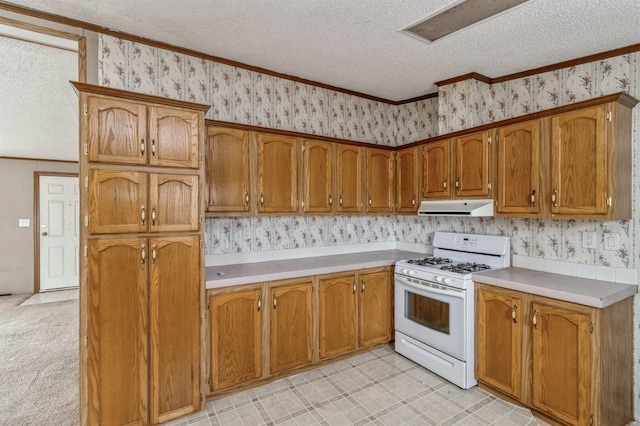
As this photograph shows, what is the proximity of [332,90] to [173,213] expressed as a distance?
2324mm

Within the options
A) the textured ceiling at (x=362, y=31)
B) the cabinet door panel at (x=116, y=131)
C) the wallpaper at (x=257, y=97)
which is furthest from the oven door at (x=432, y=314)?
the cabinet door panel at (x=116, y=131)

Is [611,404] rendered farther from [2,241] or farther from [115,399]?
[2,241]

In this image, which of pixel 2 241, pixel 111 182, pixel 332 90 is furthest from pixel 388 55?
pixel 2 241

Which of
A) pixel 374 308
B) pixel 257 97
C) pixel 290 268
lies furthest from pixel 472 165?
pixel 257 97

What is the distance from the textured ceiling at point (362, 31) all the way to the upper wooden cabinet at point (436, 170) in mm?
725

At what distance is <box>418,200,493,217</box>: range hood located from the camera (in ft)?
9.34

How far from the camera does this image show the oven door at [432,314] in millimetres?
2662

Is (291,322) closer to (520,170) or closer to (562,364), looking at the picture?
(562,364)

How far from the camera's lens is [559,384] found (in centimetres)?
218

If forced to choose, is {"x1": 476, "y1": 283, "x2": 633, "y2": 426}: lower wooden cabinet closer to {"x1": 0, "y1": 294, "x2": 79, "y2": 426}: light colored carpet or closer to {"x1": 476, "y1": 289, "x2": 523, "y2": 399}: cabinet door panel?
{"x1": 476, "y1": 289, "x2": 523, "y2": 399}: cabinet door panel

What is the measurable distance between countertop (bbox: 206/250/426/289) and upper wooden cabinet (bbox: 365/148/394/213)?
1.85 feet

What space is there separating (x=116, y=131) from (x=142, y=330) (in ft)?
4.31

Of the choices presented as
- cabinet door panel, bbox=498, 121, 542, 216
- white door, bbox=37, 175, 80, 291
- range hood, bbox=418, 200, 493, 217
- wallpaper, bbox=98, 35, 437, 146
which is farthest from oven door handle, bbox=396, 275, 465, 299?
white door, bbox=37, 175, 80, 291

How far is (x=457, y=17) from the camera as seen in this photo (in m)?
2.21
